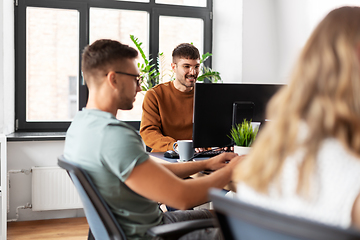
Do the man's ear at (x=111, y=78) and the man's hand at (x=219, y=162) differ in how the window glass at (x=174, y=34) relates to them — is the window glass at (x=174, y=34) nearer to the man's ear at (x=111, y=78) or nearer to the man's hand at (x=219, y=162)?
the man's hand at (x=219, y=162)

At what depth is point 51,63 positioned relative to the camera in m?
3.53

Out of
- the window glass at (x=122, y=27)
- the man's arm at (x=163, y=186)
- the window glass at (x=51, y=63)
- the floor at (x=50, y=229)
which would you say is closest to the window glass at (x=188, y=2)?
the window glass at (x=122, y=27)

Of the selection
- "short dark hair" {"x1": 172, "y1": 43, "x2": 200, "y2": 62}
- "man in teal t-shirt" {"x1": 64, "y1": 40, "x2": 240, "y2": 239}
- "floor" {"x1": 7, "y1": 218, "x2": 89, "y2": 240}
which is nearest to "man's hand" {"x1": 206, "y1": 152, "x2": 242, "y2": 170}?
"man in teal t-shirt" {"x1": 64, "y1": 40, "x2": 240, "y2": 239}

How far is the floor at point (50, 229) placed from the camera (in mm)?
2883

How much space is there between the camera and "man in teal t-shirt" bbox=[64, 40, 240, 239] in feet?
3.54

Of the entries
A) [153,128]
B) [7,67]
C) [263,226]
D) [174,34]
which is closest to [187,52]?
[153,128]

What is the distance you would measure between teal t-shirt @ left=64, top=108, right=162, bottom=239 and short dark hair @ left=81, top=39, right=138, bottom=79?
0.53 feet

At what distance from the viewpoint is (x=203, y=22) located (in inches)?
156

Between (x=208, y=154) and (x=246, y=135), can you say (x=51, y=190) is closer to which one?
(x=208, y=154)

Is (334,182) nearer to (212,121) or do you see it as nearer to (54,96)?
(212,121)

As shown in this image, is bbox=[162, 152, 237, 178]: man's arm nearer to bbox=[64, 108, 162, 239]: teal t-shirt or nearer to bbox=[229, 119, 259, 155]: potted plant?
bbox=[229, 119, 259, 155]: potted plant

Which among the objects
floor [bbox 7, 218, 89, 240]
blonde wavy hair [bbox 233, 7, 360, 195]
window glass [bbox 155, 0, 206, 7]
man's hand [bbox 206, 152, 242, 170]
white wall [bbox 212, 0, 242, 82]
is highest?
window glass [bbox 155, 0, 206, 7]

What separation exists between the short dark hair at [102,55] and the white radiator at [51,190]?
2101mm

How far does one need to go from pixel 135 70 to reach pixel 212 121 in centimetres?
52
